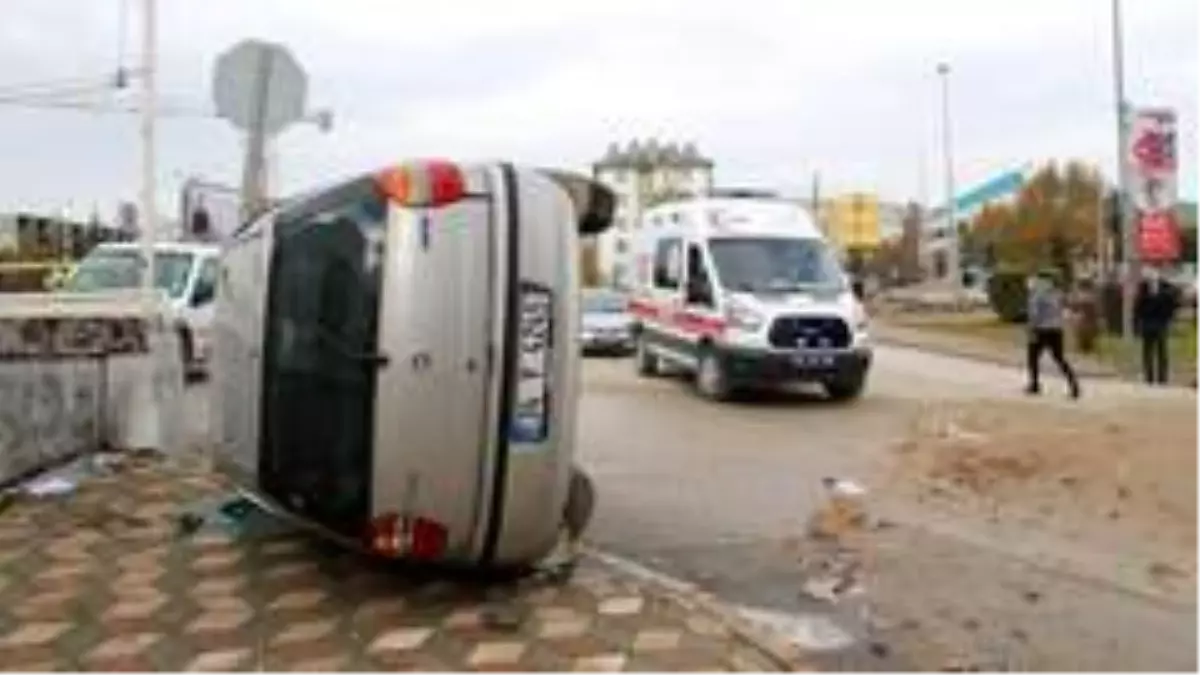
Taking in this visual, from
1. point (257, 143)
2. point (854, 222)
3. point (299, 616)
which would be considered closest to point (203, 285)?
point (257, 143)

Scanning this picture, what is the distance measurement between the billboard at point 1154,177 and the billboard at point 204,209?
1583 centimetres

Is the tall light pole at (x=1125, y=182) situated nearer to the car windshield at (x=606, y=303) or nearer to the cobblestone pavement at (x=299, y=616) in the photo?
the car windshield at (x=606, y=303)

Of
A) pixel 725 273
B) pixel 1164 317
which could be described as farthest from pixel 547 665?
pixel 1164 317

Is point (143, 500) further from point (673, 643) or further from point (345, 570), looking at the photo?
point (673, 643)

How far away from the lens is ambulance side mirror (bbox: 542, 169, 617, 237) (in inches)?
376

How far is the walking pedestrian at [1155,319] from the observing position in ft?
96.2

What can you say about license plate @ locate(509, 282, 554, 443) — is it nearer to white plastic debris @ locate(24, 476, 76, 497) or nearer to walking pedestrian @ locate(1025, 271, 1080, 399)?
white plastic debris @ locate(24, 476, 76, 497)

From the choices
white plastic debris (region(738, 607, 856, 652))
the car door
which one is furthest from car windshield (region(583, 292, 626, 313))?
white plastic debris (region(738, 607, 856, 652))

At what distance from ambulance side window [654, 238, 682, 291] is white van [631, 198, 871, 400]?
0.04ft

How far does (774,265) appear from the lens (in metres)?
23.6

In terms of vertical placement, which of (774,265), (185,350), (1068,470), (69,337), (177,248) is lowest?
(1068,470)

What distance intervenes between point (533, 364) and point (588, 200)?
1.46 meters

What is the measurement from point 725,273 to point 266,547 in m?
13.4

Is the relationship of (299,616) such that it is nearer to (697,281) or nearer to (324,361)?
(324,361)
